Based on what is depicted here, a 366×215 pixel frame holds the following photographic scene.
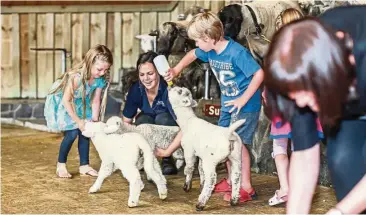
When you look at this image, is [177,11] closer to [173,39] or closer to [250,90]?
[173,39]

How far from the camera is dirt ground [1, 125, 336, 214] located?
353 centimetres

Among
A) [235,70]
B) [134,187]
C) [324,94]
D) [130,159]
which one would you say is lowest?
[134,187]

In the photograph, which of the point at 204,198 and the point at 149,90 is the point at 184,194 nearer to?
the point at 204,198

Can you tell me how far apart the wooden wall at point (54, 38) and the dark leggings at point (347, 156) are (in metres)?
5.79

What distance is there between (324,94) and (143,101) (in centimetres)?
287

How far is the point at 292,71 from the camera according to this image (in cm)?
169

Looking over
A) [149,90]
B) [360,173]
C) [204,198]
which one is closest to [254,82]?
[204,198]

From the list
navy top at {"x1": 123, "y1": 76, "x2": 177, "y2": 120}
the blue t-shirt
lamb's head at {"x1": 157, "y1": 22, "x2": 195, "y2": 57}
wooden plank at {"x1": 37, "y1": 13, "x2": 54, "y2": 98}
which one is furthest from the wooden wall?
the blue t-shirt

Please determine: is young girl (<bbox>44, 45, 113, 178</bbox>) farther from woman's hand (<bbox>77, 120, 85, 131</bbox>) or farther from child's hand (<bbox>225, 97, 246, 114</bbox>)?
child's hand (<bbox>225, 97, 246, 114</bbox>)

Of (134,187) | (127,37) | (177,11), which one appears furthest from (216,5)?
(134,187)

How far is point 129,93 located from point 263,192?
3.73ft

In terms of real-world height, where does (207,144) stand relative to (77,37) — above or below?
below

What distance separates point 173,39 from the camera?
5488mm

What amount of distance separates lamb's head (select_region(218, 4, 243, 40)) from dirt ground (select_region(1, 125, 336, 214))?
1.06 m
